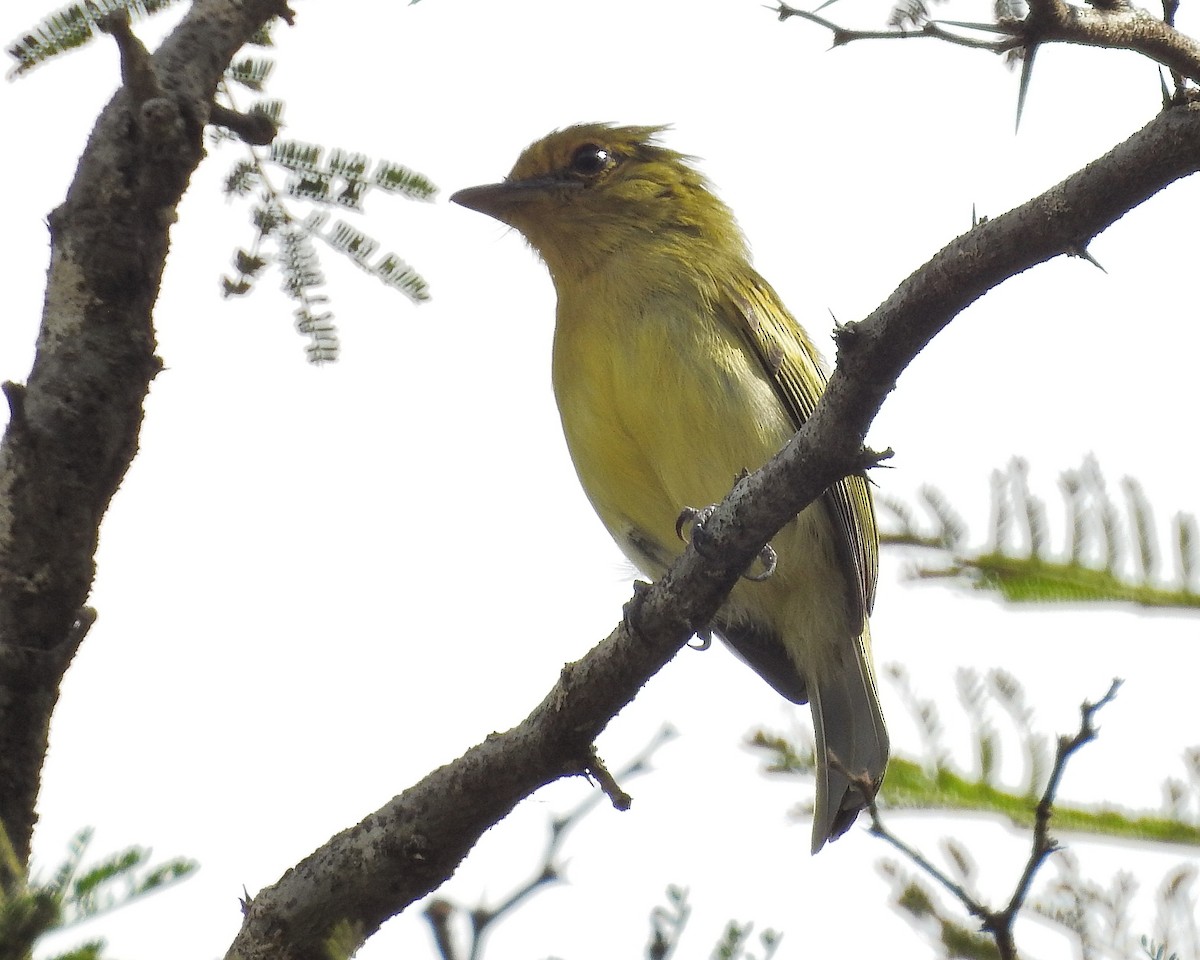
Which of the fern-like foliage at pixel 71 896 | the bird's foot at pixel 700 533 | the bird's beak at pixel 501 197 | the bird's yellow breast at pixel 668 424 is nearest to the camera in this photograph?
the fern-like foliage at pixel 71 896

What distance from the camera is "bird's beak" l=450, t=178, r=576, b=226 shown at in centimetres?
622

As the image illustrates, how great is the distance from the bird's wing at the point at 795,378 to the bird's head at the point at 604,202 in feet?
1.03

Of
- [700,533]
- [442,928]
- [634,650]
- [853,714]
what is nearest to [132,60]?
[700,533]

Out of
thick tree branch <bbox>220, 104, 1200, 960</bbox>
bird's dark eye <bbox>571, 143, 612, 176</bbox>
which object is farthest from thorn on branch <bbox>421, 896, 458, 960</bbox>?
bird's dark eye <bbox>571, 143, 612, 176</bbox>

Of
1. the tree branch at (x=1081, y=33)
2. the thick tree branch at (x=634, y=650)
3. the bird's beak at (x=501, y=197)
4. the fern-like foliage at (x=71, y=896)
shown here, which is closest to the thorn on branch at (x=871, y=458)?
the thick tree branch at (x=634, y=650)

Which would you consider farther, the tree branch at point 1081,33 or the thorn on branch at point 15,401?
the thorn on branch at point 15,401

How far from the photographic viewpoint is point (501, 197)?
6234 mm

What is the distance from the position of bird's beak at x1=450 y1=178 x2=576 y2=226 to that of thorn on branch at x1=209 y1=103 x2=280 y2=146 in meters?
1.81

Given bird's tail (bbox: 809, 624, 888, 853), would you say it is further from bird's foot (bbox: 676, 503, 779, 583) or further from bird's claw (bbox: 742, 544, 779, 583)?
bird's claw (bbox: 742, 544, 779, 583)

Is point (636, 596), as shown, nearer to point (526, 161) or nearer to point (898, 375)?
point (898, 375)

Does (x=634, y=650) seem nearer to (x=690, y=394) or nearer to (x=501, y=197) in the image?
(x=690, y=394)

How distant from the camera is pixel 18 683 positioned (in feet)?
12.4

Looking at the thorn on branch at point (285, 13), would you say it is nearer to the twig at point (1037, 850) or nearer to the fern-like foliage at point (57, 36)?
the fern-like foliage at point (57, 36)

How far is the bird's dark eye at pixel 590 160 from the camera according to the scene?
632 cm
